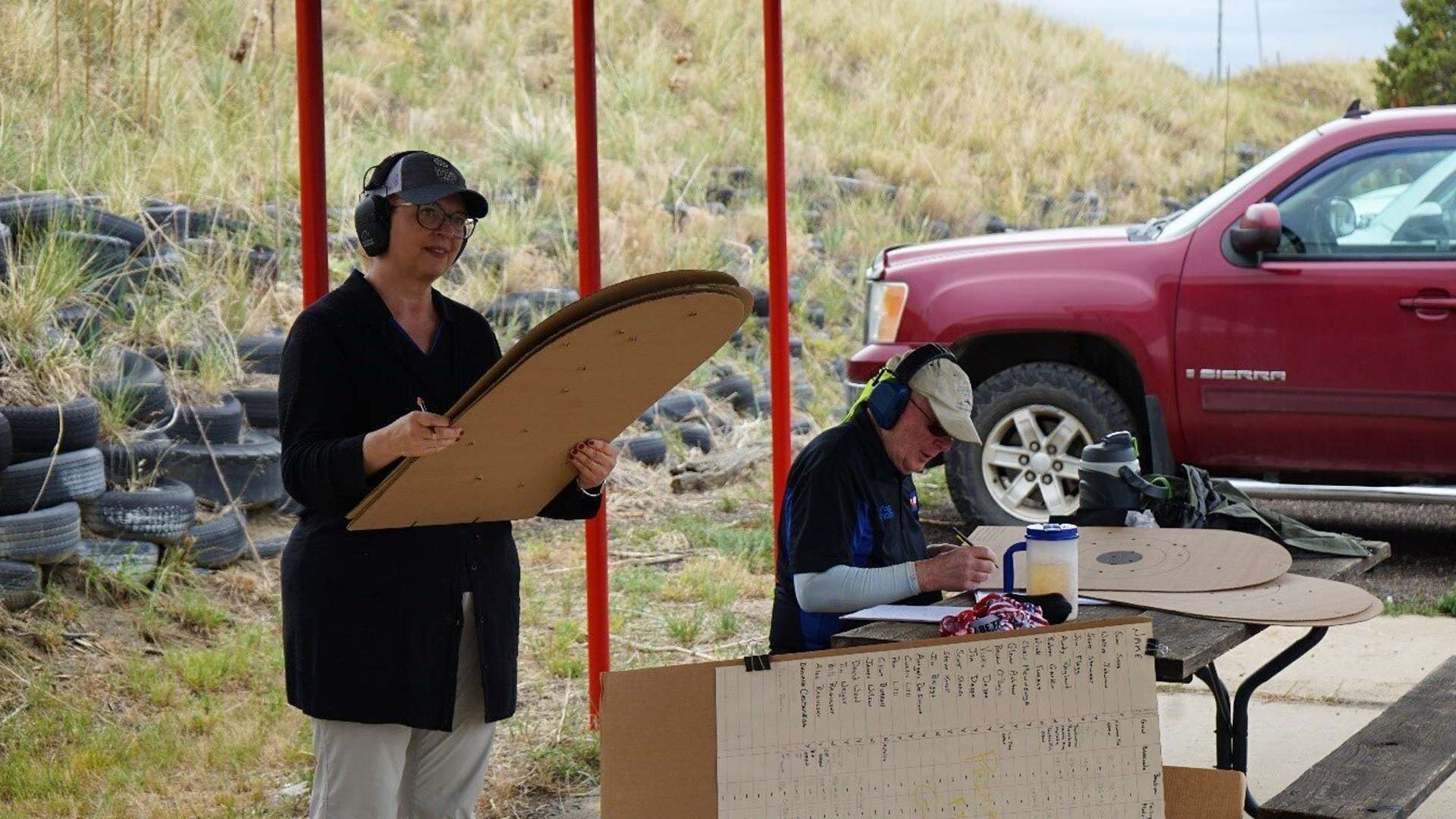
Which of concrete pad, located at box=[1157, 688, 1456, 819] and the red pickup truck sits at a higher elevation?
the red pickup truck

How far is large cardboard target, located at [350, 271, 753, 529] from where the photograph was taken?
2.55 metres

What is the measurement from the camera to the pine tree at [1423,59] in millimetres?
23531

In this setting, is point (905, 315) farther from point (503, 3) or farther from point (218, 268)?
point (503, 3)

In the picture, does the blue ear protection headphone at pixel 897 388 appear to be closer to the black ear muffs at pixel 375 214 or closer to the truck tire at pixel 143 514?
the black ear muffs at pixel 375 214

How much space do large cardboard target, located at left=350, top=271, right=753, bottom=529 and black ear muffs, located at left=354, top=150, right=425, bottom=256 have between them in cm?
44

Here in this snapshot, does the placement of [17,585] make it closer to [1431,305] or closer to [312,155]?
[312,155]

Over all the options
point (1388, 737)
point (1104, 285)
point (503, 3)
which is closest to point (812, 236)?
point (503, 3)

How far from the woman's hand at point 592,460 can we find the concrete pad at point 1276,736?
2619mm

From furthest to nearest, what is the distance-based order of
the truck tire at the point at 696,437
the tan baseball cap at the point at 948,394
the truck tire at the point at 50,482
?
the truck tire at the point at 696,437
the truck tire at the point at 50,482
the tan baseball cap at the point at 948,394

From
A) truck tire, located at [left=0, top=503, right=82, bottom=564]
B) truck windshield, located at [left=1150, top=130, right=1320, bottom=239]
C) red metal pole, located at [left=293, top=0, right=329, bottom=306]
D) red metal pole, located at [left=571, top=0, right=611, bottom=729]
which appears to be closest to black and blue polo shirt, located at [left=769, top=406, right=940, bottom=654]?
red metal pole, located at [left=571, top=0, right=611, bottom=729]

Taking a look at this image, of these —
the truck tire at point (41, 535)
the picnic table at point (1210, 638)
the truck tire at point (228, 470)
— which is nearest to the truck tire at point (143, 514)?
the truck tire at point (41, 535)

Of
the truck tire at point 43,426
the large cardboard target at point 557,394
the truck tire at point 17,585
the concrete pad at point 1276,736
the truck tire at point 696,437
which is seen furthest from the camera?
the truck tire at point 696,437

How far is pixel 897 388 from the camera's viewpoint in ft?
12.2

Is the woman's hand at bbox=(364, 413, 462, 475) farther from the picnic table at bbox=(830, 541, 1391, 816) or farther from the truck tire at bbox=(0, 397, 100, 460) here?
the truck tire at bbox=(0, 397, 100, 460)
